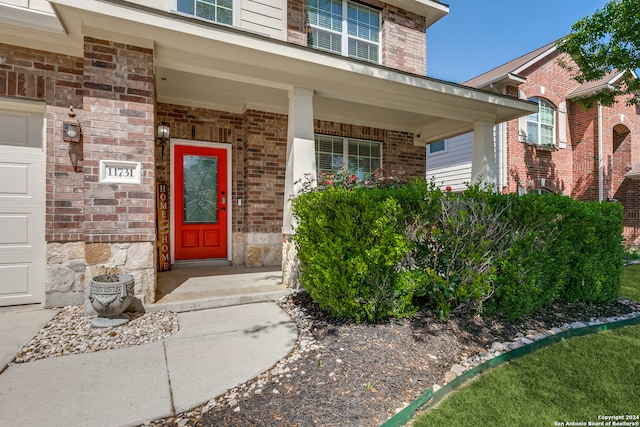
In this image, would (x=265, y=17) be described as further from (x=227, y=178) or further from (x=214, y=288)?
(x=214, y=288)

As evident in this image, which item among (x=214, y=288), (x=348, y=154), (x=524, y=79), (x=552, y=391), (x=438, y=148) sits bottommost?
(x=552, y=391)

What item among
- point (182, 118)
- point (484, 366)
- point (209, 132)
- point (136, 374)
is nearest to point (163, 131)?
point (182, 118)

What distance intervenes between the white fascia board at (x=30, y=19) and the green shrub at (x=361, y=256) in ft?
11.8

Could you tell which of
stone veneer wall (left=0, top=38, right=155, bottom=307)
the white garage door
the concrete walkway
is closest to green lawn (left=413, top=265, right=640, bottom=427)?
the concrete walkway

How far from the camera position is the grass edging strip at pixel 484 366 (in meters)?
1.96

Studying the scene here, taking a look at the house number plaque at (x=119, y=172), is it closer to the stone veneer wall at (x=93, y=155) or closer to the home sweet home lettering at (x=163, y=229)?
the stone veneer wall at (x=93, y=155)

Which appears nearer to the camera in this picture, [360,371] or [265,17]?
[360,371]

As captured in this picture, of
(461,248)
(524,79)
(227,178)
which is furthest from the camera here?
(524,79)

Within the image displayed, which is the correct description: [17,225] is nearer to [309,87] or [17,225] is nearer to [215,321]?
[215,321]

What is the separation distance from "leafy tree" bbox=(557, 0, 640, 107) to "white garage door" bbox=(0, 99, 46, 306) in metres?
11.1

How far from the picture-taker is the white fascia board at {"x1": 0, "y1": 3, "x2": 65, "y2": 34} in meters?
3.43

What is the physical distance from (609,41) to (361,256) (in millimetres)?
9365

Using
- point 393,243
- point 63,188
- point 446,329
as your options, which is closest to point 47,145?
point 63,188

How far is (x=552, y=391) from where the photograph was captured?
2244 mm
